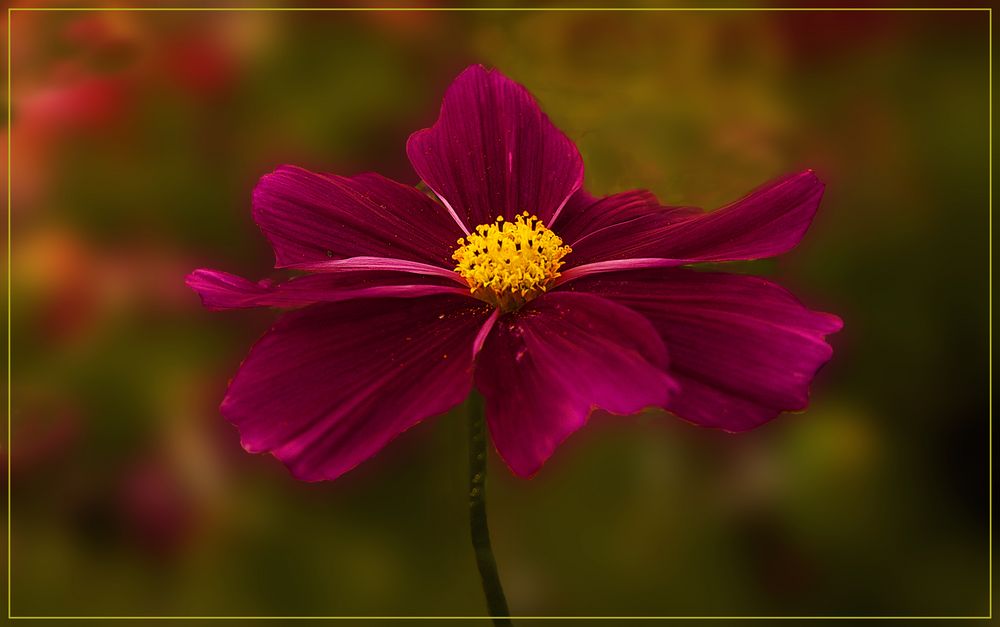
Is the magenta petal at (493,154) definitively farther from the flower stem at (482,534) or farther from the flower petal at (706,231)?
the flower stem at (482,534)

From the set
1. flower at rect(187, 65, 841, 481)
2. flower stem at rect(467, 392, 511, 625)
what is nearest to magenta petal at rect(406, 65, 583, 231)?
flower at rect(187, 65, 841, 481)

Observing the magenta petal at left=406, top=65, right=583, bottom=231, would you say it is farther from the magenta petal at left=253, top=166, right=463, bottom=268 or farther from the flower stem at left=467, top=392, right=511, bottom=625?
the flower stem at left=467, top=392, right=511, bottom=625

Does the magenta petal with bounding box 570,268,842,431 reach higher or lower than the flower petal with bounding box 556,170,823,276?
lower

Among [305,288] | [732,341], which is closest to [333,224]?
[305,288]

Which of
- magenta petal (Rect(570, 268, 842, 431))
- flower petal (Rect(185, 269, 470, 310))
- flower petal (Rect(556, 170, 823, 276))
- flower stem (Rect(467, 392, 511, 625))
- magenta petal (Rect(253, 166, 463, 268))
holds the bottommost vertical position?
flower stem (Rect(467, 392, 511, 625))

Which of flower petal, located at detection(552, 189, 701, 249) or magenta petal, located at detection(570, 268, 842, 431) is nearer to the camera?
magenta petal, located at detection(570, 268, 842, 431)

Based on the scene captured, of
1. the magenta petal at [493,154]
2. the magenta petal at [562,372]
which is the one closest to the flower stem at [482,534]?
the magenta petal at [562,372]
